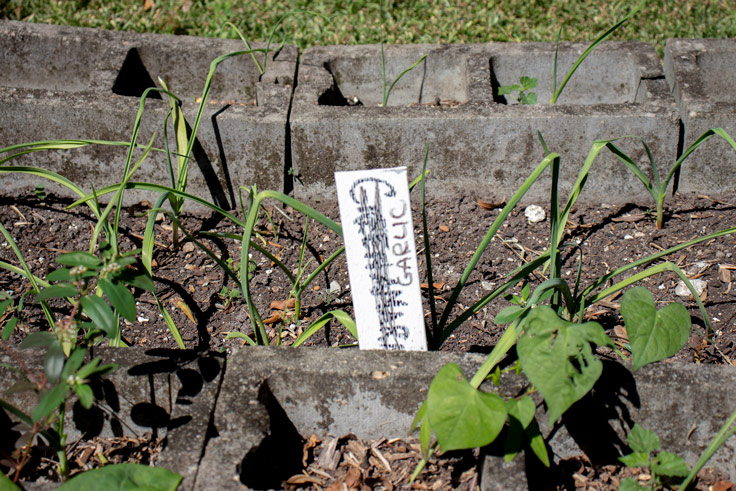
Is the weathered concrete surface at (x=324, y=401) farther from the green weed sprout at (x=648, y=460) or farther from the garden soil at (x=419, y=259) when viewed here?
the garden soil at (x=419, y=259)

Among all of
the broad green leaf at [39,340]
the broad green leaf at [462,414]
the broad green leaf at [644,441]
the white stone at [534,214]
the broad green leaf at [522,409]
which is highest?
the broad green leaf at [39,340]

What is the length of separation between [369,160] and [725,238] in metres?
1.26

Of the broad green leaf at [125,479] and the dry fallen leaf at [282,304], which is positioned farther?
the dry fallen leaf at [282,304]

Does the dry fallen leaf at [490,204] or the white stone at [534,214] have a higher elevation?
the dry fallen leaf at [490,204]

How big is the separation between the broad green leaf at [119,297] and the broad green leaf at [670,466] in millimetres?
1122

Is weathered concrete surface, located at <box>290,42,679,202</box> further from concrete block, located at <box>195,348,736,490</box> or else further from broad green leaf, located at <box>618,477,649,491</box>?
broad green leaf, located at <box>618,477,649,491</box>

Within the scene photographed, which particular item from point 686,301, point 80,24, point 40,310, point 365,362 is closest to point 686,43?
point 686,301

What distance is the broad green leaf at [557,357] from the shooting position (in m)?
1.31

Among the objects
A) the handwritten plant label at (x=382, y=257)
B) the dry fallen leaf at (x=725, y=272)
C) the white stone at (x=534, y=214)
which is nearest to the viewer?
the handwritten plant label at (x=382, y=257)

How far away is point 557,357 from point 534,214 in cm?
127

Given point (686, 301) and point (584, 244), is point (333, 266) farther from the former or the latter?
point (686, 301)

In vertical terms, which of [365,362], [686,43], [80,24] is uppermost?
[80,24]

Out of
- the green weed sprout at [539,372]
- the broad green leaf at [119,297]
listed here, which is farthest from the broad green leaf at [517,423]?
the broad green leaf at [119,297]

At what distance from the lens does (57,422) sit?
1.54 meters
